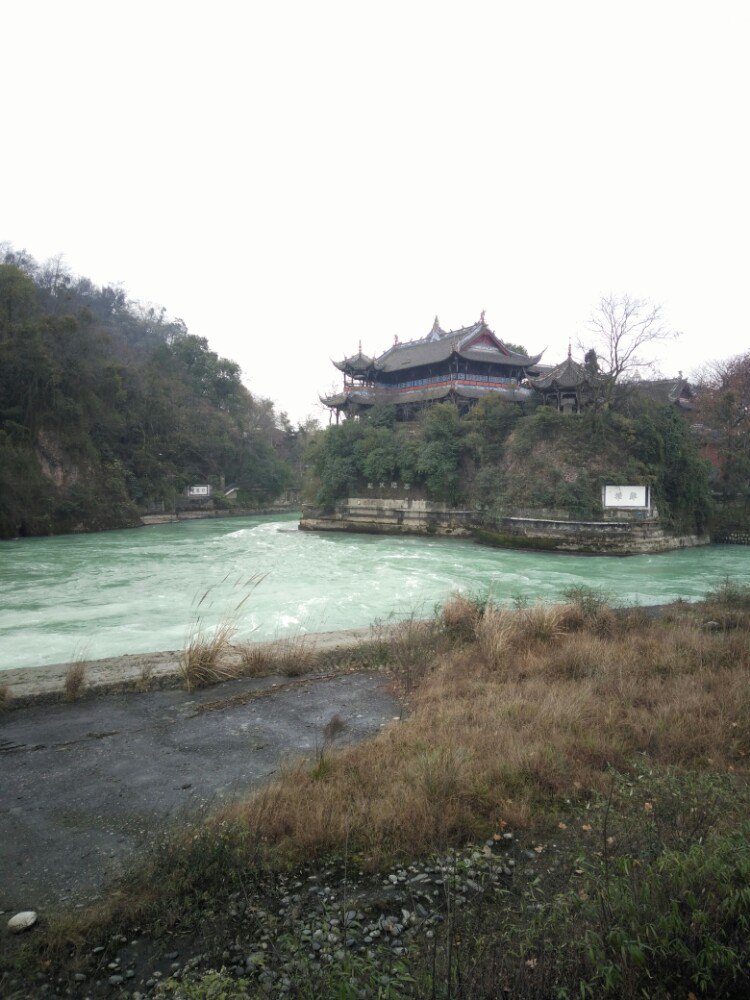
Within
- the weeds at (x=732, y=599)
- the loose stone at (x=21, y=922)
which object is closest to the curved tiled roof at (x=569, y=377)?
the weeds at (x=732, y=599)

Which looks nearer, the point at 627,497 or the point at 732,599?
the point at 732,599

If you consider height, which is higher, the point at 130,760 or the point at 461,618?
the point at 461,618

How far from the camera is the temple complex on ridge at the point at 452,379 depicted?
33.6 meters

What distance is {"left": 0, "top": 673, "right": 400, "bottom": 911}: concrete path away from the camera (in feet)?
10.4

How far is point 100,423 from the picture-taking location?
3728 centimetres

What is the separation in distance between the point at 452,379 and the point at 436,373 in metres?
1.90

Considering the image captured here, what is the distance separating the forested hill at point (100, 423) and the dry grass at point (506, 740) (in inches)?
1133

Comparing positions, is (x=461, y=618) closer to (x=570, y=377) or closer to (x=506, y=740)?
(x=506, y=740)

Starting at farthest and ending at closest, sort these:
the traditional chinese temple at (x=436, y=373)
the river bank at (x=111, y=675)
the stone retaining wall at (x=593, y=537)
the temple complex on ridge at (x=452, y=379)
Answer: the traditional chinese temple at (x=436, y=373) < the temple complex on ridge at (x=452, y=379) < the stone retaining wall at (x=593, y=537) < the river bank at (x=111, y=675)

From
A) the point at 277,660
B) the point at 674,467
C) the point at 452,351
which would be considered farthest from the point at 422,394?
the point at 277,660

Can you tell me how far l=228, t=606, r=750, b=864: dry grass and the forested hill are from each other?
28.8 m

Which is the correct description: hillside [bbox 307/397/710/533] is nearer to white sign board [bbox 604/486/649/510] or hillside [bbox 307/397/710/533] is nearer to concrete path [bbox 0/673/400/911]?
white sign board [bbox 604/486/649/510]

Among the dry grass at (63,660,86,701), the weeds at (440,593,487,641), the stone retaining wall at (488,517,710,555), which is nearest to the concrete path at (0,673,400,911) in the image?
the dry grass at (63,660,86,701)

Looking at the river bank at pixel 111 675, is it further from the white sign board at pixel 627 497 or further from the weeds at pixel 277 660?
the white sign board at pixel 627 497
